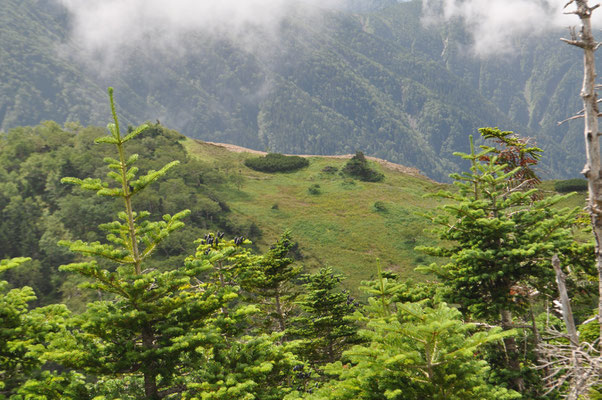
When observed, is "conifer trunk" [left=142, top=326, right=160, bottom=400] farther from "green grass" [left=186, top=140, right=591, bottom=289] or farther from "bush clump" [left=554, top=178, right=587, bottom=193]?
"bush clump" [left=554, top=178, right=587, bottom=193]

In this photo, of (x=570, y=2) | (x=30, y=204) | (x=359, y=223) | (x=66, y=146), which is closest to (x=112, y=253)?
(x=570, y=2)

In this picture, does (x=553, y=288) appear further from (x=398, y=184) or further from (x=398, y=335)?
(x=398, y=184)

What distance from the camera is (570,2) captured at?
708cm

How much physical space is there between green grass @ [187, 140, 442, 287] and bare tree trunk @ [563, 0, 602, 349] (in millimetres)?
40710

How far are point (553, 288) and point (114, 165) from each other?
12.8 metres

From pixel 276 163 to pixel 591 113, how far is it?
8355 centimetres

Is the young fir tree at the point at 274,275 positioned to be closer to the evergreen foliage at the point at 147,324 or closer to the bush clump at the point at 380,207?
the evergreen foliage at the point at 147,324

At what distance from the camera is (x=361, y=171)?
82.8 meters

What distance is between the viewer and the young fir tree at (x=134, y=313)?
8.12m

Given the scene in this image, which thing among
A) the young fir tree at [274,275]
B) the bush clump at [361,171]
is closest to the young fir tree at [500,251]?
the young fir tree at [274,275]

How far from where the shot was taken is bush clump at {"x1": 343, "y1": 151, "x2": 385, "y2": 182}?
8206 cm

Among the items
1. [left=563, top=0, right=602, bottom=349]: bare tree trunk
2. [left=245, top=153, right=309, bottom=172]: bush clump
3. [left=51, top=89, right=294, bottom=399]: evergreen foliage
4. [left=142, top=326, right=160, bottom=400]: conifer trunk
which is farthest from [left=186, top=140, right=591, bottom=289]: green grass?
[left=142, top=326, right=160, bottom=400]: conifer trunk

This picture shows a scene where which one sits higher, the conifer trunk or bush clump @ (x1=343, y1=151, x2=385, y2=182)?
bush clump @ (x1=343, y1=151, x2=385, y2=182)

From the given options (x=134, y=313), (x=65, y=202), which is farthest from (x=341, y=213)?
(x=134, y=313)
